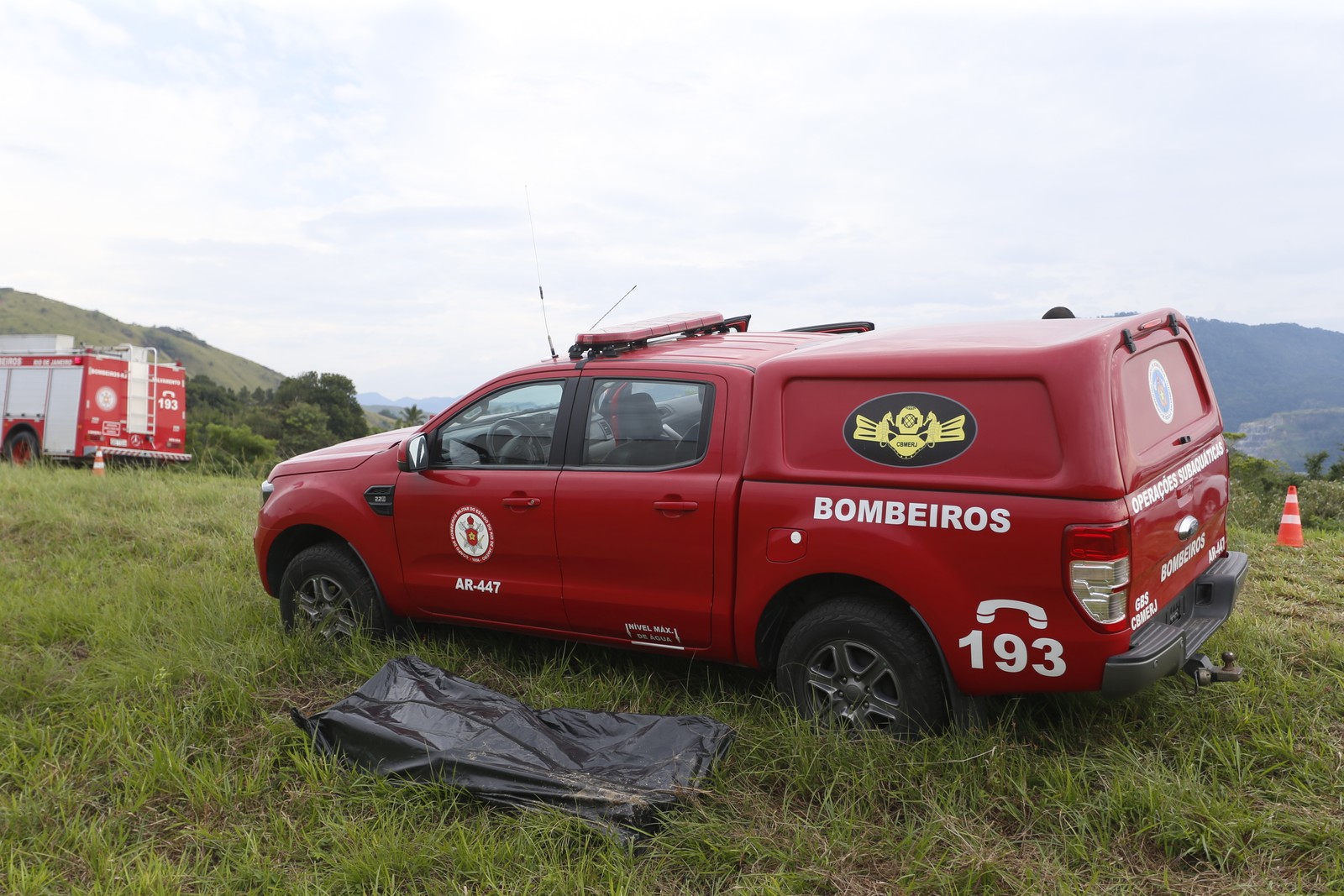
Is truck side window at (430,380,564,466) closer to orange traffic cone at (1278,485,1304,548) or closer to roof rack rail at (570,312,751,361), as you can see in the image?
roof rack rail at (570,312,751,361)

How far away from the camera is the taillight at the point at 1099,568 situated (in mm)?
3191

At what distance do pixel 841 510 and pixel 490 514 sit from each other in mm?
1781

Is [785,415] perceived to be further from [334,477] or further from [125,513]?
[125,513]

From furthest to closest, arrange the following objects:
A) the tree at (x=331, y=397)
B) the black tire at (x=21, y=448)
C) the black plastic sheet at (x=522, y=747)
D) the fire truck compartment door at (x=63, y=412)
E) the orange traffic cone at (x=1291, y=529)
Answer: the tree at (x=331, y=397), the black tire at (x=21, y=448), the fire truck compartment door at (x=63, y=412), the orange traffic cone at (x=1291, y=529), the black plastic sheet at (x=522, y=747)

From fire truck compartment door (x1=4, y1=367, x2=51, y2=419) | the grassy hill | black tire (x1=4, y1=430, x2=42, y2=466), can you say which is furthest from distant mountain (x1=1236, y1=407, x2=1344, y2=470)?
black tire (x1=4, y1=430, x2=42, y2=466)

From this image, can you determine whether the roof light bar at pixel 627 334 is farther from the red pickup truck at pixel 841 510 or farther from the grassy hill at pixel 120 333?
the grassy hill at pixel 120 333

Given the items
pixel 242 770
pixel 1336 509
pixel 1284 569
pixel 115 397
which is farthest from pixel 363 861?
pixel 115 397

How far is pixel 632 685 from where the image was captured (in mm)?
4500

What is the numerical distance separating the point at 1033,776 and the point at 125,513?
8.50 meters

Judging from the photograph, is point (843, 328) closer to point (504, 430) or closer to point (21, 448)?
point (504, 430)

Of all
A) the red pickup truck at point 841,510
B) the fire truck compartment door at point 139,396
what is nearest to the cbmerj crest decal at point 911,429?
the red pickup truck at point 841,510

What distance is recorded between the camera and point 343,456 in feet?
17.4

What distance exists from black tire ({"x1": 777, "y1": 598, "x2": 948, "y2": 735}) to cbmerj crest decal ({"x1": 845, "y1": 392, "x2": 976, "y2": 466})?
0.58 meters

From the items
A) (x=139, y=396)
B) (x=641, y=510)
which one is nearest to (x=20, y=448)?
(x=139, y=396)
